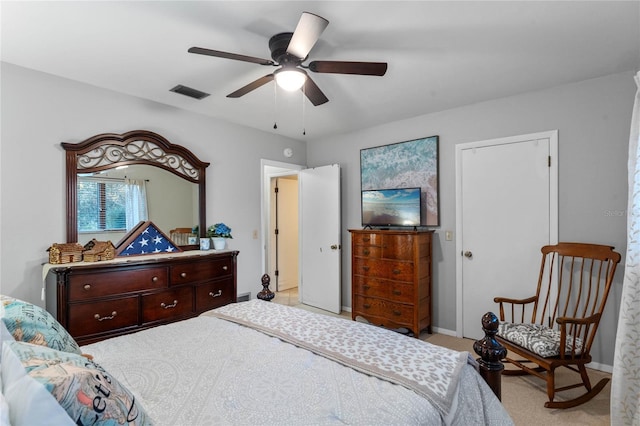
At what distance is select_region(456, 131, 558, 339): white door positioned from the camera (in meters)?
3.07

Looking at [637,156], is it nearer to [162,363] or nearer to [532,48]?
[532,48]

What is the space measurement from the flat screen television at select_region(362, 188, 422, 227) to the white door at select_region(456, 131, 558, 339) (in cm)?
47

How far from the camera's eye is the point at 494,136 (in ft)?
10.9

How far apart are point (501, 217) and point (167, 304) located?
3315 mm

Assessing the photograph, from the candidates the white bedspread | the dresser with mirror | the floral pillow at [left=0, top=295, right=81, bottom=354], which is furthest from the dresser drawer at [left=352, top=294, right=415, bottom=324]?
the floral pillow at [left=0, top=295, right=81, bottom=354]

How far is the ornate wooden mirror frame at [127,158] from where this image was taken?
2.78 metres

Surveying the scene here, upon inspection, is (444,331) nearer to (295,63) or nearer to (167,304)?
(167,304)

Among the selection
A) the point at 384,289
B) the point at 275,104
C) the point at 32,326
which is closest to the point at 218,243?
the point at 275,104

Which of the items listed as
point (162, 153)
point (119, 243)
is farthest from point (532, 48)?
point (119, 243)

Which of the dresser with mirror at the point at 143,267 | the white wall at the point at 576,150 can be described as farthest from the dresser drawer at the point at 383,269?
the dresser with mirror at the point at 143,267

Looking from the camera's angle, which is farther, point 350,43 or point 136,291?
point 136,291

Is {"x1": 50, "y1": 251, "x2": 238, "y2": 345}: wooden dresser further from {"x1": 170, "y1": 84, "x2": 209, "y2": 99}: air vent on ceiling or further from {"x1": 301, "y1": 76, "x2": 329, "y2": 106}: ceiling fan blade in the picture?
{"x1": 301, "y1": 76, "x2": 329, "y2": 106}: ceiling fan blade

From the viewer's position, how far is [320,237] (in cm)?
465

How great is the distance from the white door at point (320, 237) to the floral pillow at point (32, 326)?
3406mm
